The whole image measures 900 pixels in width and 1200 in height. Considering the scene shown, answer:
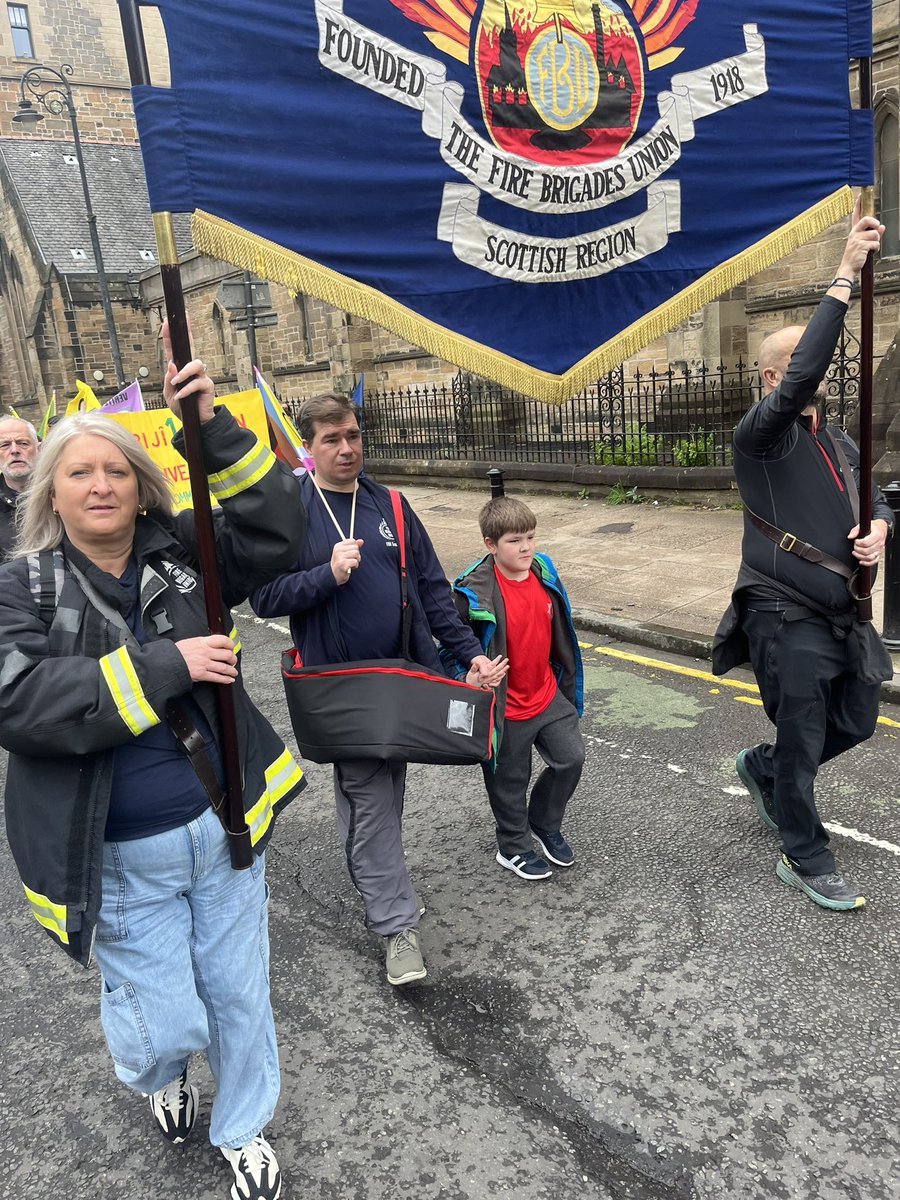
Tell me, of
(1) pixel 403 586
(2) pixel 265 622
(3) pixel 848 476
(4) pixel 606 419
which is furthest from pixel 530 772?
(4) pixel 606 419

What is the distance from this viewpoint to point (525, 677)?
3.62 meters

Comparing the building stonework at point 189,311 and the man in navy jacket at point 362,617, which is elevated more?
the building stonework at point 189,311

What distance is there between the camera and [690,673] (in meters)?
6.20

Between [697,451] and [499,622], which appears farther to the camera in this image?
[697,451]

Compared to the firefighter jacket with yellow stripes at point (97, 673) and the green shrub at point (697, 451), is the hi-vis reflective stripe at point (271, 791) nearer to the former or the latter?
the firefighter jacket with yellow stripes at point (97, 673)

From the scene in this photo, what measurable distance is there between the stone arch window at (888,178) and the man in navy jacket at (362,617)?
14.0 meters

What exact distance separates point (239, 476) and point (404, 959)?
1.84 meters

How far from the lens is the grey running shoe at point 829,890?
335 cm

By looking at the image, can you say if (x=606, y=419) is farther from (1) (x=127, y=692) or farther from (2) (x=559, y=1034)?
(1) (x=127, y=692)

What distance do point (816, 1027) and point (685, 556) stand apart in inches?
267

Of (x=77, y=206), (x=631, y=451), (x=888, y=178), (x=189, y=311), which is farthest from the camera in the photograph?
(x=77, y=206)

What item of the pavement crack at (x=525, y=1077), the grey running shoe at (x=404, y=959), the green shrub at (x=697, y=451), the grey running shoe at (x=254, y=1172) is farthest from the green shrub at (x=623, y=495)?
the grey running shoe at (x=254, y=1172)

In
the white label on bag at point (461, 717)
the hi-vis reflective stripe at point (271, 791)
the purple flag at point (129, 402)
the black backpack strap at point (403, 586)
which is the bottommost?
the white label on bag at point (461, 717)

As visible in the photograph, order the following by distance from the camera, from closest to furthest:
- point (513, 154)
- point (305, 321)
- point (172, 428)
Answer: point (513, 154) < point (172, 428) < point (305, 321)
